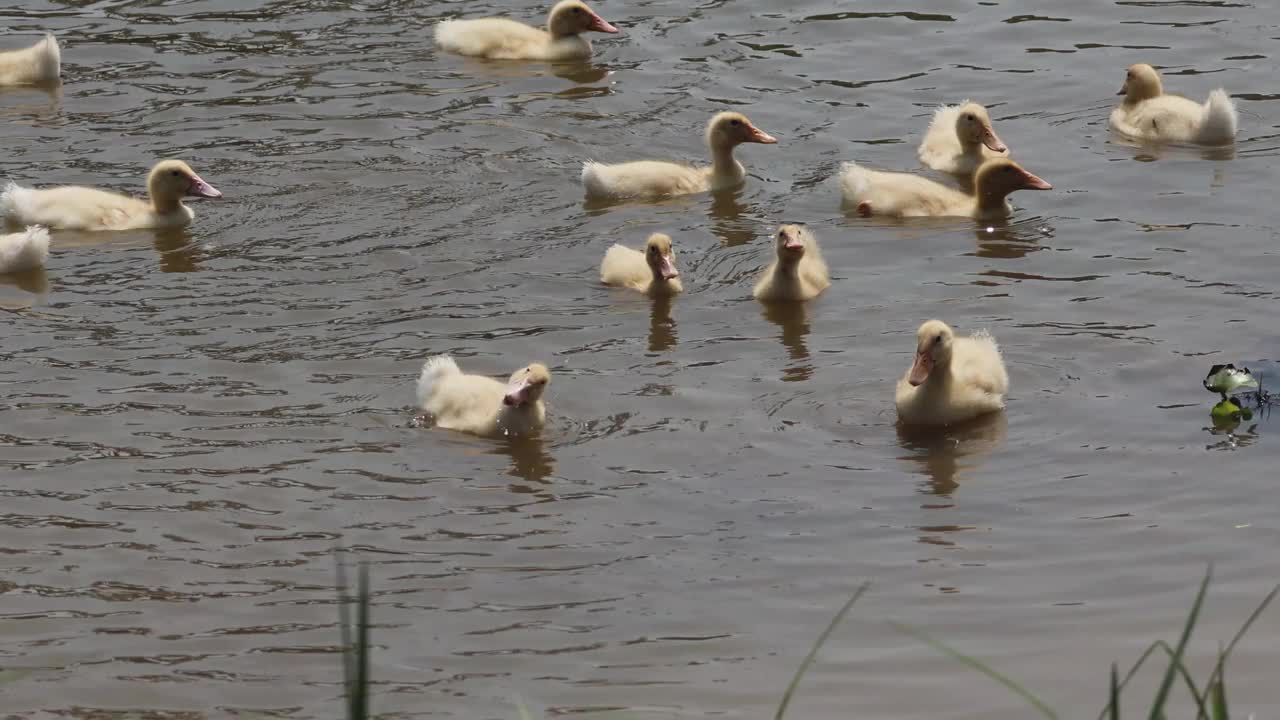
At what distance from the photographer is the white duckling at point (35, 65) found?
43.1 feet

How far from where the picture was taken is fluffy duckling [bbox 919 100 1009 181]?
11.4 m

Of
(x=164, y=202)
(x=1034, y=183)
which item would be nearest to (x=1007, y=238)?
(x=1034, y=183)

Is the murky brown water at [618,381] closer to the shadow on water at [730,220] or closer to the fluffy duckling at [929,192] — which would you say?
the shadow on water at [730,220]

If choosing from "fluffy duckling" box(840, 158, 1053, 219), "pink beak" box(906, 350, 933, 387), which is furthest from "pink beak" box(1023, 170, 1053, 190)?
"pink beak" box(906, 350, 933, 387)

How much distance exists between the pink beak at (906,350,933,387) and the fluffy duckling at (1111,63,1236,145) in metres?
4.29

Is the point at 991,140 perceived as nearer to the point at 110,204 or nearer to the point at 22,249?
the point at 110,204

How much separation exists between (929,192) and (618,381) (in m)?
2.99

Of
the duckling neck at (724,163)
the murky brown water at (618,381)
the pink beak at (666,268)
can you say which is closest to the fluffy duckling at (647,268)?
the pink beak at (666,268)

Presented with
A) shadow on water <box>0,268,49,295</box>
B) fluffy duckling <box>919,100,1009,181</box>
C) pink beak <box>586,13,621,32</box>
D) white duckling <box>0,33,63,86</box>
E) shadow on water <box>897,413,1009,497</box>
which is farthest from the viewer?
pink beak <box>586,13,621,32</box>

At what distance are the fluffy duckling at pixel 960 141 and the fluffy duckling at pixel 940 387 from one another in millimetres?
3374

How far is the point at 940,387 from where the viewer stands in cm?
796

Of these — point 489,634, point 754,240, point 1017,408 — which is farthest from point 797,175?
point 489,634

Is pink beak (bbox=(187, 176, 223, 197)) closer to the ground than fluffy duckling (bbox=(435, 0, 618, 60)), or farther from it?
closer to the ground

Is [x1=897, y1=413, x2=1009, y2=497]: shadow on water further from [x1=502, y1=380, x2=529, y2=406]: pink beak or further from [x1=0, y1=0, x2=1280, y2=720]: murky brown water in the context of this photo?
[x1=502, y1=380, x2=529, y2=406]: pink beak
